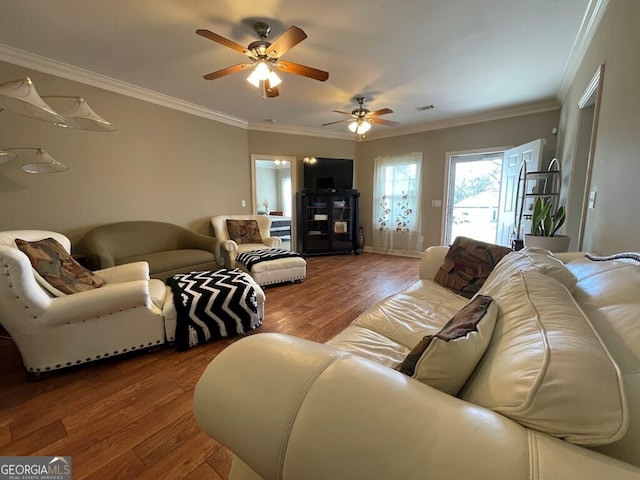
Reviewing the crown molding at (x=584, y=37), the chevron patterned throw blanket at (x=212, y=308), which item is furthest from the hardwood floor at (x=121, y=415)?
the crown molding at (x=584, y=37)

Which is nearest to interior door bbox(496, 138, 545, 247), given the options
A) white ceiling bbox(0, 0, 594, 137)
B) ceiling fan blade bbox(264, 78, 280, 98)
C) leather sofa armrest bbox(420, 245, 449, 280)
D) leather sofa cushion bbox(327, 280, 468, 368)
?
white ceiling bbox(0, 0, 594, 137)

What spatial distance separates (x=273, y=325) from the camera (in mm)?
2498

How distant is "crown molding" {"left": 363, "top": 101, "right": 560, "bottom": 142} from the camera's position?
3996 millimetres

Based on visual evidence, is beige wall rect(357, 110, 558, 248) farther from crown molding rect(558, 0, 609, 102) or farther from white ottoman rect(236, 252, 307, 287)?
white ottoman rect(236, 252, 307, 287)

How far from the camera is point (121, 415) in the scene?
1478 millimetres

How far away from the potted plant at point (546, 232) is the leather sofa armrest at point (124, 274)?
11.0 ft

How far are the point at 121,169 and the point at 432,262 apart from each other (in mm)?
3737

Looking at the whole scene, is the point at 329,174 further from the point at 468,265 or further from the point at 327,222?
the point at 468,265

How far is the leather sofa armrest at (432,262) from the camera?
7.43ft

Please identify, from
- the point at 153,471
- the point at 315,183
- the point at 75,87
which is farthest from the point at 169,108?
the point at 153,471

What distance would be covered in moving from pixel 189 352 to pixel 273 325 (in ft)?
2.33

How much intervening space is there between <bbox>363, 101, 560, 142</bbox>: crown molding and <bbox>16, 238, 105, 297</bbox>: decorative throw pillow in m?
5.10

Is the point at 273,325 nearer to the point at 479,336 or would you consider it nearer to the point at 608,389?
the point at 479,336

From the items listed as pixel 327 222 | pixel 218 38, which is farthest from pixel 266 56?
pixel 327 222
